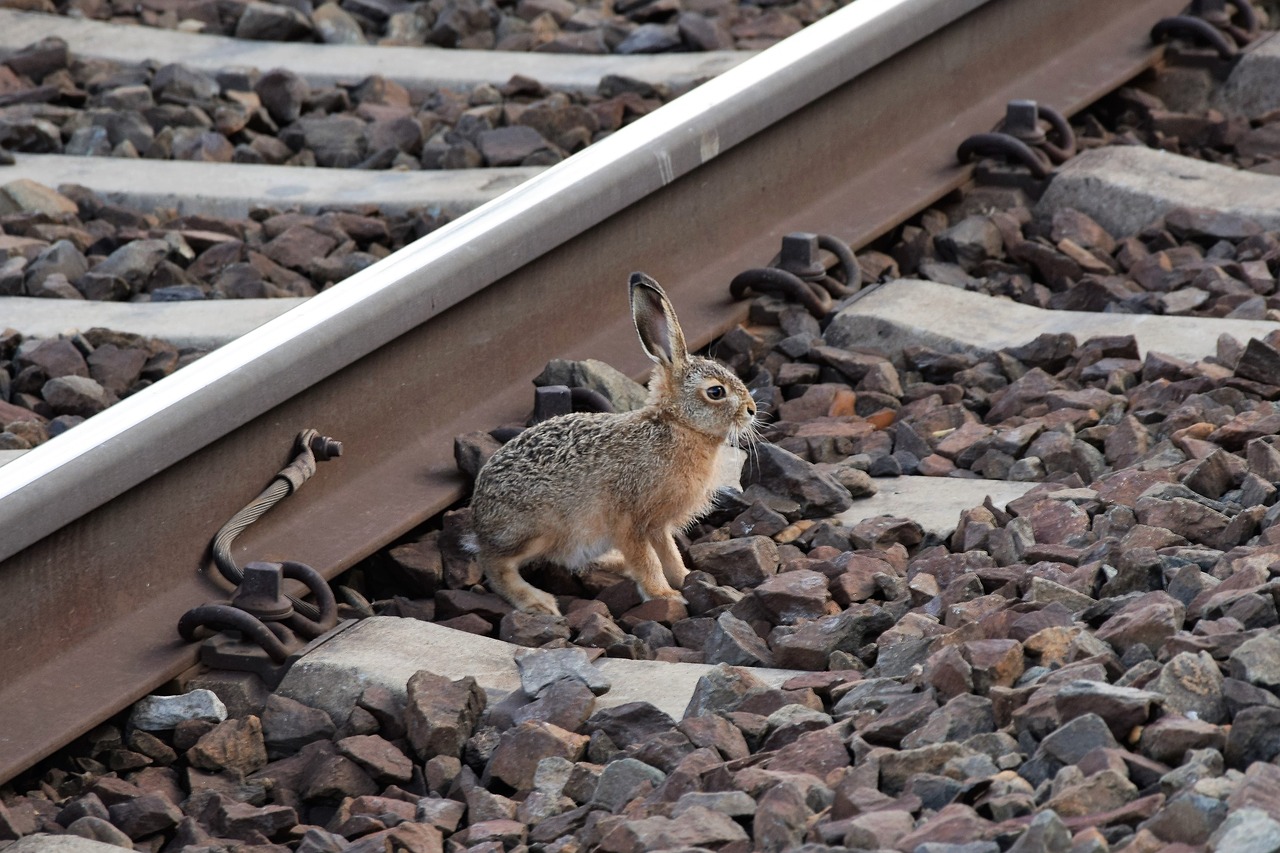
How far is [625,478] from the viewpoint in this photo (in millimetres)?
5570

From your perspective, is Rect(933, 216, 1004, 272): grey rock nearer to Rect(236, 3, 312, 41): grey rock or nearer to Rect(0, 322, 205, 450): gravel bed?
Rect(0, 322, 205, 450): gravel bed

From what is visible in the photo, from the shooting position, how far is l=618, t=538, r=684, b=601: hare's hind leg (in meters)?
5.38

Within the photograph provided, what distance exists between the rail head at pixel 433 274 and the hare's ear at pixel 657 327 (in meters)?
0.61

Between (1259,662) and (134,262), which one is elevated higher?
(1259,662)

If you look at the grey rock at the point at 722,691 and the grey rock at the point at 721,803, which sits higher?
the grey rock at the point at 721,803

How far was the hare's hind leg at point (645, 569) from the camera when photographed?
17.6 feet

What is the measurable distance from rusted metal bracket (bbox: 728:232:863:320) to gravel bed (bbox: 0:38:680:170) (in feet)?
4.84

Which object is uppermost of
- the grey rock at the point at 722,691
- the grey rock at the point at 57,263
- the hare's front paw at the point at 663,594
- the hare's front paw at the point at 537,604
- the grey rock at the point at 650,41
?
the grey rock at the point at 57,263

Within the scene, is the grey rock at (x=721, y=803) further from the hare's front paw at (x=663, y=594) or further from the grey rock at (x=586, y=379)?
the grey rock at (x=586, y=379)

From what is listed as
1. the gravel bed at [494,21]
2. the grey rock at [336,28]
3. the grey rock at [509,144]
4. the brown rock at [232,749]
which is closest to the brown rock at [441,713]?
the brown rock at [232,749]

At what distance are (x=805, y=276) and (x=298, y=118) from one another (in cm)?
289

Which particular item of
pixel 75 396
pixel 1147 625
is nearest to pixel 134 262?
pixel 75 396

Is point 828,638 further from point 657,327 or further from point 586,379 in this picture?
point 586,379

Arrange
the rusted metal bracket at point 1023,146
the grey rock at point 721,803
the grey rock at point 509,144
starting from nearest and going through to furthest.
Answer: the grey rock at point 721,803 < the rusted metal bracket at point 1023,146 < the grey rock at point 509,144
